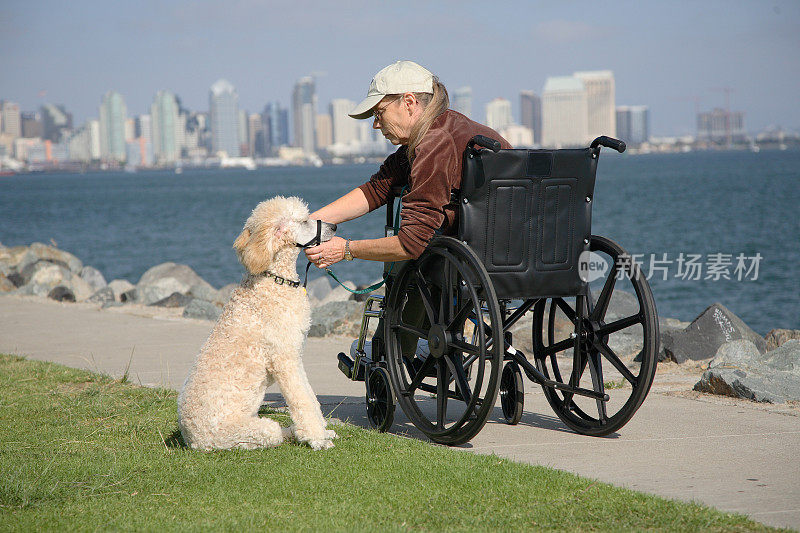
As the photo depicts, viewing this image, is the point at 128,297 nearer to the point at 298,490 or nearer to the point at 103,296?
the point at 103,296

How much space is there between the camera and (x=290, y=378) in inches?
190

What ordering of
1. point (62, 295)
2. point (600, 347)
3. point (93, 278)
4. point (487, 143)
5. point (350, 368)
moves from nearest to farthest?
point (487, 143), point (600, 347), point (350, 368), point (62, 295), point (93, 278)

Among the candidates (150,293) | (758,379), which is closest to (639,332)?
(758,379)

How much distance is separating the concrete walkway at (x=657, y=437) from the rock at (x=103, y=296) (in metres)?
6.93

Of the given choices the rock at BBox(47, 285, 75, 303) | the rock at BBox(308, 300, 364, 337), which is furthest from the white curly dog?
the rock at BBox(47, 285, 75, 303)

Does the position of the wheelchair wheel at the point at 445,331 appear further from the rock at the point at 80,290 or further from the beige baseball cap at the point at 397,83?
the rock at the point at 80,290

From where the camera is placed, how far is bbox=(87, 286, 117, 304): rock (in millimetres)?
15913

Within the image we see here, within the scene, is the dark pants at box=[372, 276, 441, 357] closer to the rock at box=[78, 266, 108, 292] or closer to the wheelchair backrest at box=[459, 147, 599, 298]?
the wheelchair backrest at box=[459, 147, 599, 298]

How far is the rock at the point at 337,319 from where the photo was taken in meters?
10.2

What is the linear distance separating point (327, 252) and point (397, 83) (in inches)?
43.2

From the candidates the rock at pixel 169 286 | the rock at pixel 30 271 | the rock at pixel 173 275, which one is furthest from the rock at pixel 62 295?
the rock at pixel 30 271

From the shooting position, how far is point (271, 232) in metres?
4.75

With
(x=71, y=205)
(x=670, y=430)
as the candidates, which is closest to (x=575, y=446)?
(x=670, y=430)

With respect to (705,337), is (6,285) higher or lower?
lower
